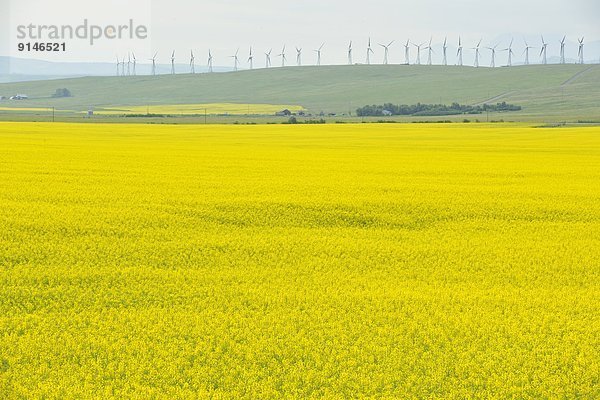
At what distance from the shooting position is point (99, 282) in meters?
9.18

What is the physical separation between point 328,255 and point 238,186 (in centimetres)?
→ 656

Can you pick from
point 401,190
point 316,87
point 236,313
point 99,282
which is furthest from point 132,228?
point 316,87

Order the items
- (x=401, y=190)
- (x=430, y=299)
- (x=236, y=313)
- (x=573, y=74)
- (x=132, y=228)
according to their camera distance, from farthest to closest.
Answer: (x=573, y=74), (x=401, y=190), (x=132, y=228), (x=430, y=299), (x=236, y=313)

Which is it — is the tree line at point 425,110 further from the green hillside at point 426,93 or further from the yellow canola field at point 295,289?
the yellow canola field at point 295,289

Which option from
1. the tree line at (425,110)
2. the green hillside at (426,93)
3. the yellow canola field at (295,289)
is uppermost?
the green hillside at (426,93)

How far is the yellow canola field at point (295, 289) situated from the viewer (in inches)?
Answer: 260

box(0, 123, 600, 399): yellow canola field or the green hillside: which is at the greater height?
the green hillside

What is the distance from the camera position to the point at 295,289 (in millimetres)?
8961

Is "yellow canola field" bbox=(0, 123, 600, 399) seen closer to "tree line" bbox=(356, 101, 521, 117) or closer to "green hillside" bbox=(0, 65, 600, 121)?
"tree line" bbox=(356, 101, 521, 117)

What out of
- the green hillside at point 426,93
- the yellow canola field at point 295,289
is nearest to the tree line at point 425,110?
the green hillside at point 426,93

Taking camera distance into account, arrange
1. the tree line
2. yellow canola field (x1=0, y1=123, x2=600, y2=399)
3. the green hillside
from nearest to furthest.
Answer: yellow canola field (x1=0, y1=123, x2=600, y2=399) < the tree line < the green hillside

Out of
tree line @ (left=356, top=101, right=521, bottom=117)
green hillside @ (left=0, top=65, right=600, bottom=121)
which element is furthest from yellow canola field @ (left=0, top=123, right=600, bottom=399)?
green hillside @ (left=0, top=65, right=600, bottom=121)

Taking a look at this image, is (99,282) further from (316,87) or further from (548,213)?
(316,87)

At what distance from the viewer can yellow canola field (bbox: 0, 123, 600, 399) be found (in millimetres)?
6594
